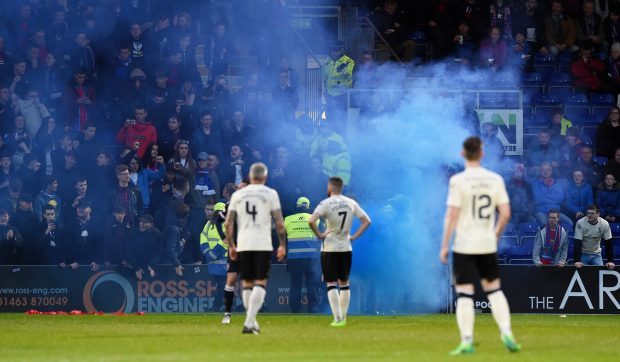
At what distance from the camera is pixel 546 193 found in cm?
2817

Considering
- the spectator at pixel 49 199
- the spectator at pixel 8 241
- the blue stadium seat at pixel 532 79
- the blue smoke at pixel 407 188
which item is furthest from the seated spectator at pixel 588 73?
the spectator at pixel 8 241

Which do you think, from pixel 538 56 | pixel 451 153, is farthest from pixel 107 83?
pixel 538 56

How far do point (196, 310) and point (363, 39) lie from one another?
860 cm

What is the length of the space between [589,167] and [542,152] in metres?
1.18

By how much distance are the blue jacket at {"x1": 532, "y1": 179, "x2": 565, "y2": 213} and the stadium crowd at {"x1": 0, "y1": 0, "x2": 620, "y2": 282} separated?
1.5 inches

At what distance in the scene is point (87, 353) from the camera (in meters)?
14.8

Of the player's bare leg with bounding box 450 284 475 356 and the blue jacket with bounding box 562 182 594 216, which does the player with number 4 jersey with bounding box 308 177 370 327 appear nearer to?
the player's bare leg with bounding box 450 284 475 356

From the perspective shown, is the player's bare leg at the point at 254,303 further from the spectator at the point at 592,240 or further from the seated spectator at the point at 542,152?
the seated spectator at the point at 542,152

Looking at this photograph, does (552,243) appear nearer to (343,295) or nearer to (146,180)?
(343,295)

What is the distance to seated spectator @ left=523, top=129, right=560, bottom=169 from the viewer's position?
29.3 m

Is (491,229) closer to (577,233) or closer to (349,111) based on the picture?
(577,233)

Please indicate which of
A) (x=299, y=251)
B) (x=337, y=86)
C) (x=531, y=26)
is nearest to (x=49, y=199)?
(x=299, y=251)

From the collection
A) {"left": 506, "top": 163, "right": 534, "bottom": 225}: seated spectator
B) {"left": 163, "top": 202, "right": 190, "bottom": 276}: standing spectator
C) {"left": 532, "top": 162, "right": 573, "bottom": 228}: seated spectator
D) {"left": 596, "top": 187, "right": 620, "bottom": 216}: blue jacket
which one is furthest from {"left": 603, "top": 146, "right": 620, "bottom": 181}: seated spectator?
{"left": 163, "top": 202, "right": 190, "bottom": 276}: standing spectator

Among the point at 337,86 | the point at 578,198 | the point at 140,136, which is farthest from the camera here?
the point at 337,86
